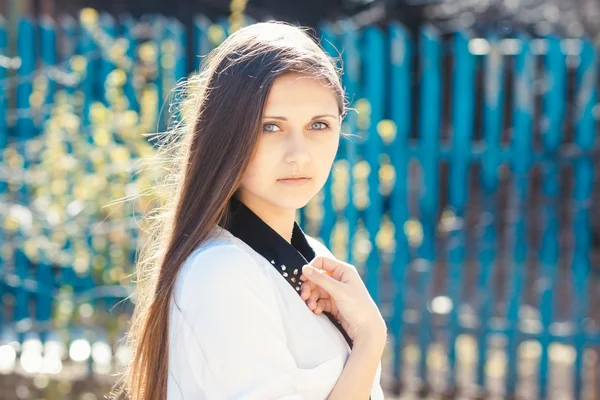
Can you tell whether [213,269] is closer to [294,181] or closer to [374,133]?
[294,181]

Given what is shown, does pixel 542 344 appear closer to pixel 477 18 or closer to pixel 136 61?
pixel 136 61

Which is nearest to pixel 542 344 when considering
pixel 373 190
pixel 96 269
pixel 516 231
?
pixel 516 231

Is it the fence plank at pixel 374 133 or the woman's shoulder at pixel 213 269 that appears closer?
the woman's shoulder at pixel 213 269

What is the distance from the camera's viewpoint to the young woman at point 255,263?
1.47 m

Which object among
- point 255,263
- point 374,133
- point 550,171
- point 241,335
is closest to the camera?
point 241,335

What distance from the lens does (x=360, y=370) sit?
62.8 inches

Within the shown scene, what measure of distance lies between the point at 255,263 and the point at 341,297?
0.64 feet

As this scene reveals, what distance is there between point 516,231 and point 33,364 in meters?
2.75

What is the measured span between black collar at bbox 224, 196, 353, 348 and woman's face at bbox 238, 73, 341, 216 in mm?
48

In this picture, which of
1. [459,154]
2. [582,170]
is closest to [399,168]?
[459,154]

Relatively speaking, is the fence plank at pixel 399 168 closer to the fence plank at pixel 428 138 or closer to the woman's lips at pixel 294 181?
the fence plank at pixel 428 138

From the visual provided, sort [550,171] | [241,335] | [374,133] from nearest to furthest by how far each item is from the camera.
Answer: [241,335] → [374,133] → [550,171]

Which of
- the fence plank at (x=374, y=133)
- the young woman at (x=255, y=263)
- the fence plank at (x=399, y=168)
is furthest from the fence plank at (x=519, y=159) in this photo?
the young woman at (x=255, y=263)

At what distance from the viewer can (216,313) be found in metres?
1.46
